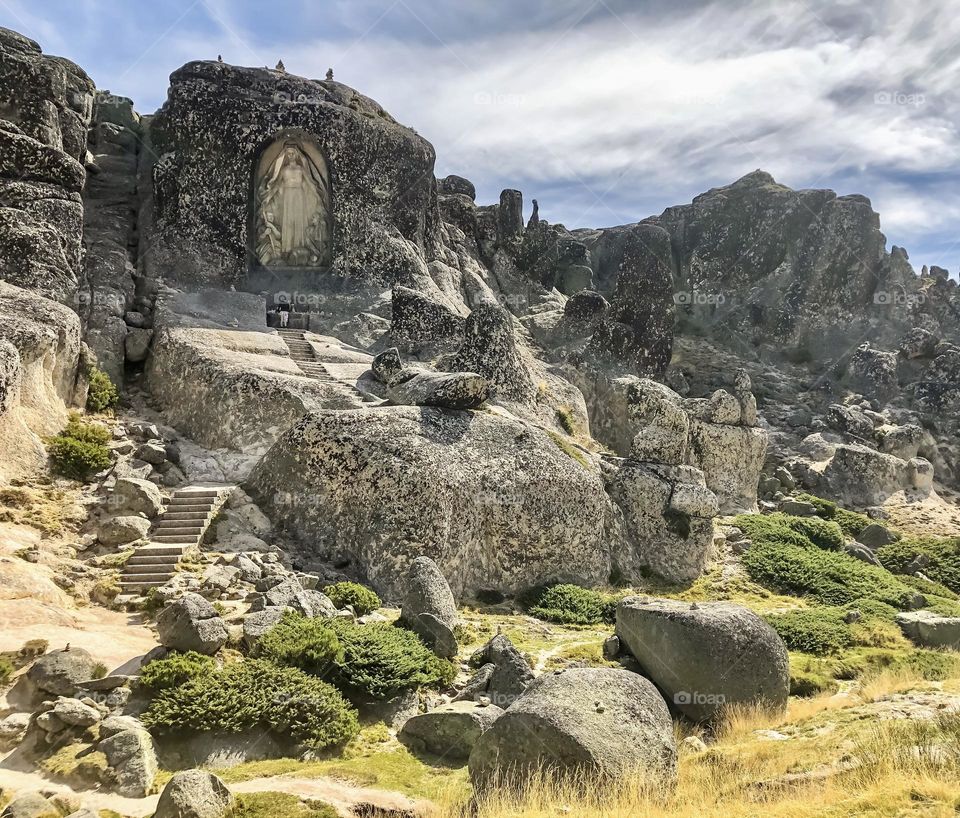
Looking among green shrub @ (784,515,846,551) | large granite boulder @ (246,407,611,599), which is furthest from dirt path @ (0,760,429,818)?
green shrub @ (784,515,846,551)

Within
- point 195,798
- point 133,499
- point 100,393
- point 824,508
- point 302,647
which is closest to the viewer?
point 195,798

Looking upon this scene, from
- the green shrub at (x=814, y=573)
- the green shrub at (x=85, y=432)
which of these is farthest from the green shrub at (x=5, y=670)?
the green shrub at (x=814, y=573)

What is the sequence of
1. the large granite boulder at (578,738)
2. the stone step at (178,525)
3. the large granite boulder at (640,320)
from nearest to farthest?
the large granite boulder at (578,738)
the stone step at (178,525)
the large granite boulder at (640,320)

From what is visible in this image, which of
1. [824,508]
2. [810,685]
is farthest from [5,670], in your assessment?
[824,508]

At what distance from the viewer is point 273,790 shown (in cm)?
1044

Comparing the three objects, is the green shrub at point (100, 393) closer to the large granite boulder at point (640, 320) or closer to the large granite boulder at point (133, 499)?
the large granite boulder at point (133, 499)

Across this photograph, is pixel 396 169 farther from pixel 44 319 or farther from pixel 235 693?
pixel 235 693

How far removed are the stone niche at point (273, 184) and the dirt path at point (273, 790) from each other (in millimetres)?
29098

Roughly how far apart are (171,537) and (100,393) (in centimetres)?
897

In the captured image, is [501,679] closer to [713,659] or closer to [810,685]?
[713,659]

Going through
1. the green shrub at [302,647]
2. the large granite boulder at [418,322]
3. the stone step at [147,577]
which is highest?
the large granite boulder at [418,322]

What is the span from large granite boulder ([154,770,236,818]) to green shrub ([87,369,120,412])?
19052 mm

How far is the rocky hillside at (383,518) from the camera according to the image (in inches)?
444

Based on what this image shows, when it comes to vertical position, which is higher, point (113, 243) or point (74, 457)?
→ point (113, 243)
